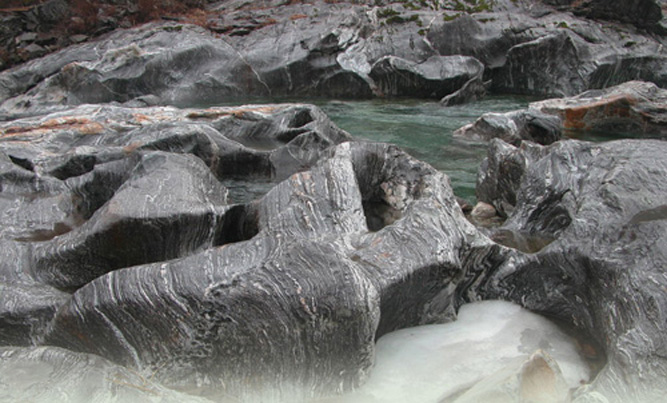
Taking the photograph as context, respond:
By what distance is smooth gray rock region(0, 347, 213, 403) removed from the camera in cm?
287

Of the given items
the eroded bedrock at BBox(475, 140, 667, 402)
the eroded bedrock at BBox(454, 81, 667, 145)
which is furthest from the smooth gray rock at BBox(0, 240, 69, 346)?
the eroded bedrock at BBox(454, 81, 667, 145)

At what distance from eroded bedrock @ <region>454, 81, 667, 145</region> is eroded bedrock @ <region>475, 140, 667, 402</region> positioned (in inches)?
192

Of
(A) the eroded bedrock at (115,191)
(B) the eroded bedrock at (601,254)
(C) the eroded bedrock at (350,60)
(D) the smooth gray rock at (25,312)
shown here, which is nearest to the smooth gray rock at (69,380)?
(D) the smooth gray rock at (25,312)

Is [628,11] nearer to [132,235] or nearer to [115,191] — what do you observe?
[115,191]

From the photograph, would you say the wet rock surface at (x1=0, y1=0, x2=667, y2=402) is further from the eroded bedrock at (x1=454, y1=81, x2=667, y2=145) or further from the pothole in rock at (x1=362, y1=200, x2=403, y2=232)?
the eroded bedrock at (x1=454, y1=81, x2=667, y2=145)

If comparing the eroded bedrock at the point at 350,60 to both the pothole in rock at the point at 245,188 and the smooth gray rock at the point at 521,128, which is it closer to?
the smooth gray rock at the point at 521,128

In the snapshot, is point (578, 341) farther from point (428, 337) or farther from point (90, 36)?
point (90, 36)

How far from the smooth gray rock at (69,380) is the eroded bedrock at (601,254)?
2438 mm

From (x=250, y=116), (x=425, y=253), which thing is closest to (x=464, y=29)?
(x=250, y=116)

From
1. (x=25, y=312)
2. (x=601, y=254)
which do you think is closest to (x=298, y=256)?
(x=25, y=312)

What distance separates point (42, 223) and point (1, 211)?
45cm

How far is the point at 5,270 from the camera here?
398 centimetres

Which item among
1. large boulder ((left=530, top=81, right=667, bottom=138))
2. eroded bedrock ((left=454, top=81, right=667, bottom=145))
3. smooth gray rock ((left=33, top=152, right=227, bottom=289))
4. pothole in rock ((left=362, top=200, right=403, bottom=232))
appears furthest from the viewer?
large boulder ((left=530, top=81, right=667, bottom=138))

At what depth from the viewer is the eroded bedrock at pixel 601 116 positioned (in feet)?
32.2
